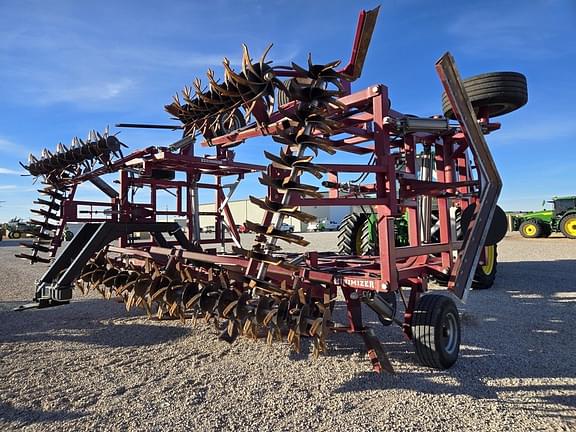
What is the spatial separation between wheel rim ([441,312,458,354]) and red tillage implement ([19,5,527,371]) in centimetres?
1

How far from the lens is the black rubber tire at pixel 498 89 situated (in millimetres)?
3885

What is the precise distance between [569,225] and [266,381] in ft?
68.8

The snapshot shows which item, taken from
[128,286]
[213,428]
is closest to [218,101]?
[128,286]

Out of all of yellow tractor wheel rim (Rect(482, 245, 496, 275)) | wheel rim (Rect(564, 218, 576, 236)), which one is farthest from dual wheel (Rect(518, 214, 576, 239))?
yellow tractor wheel rim (Rect(482, 245, 496, 275))

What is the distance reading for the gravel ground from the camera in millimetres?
2559

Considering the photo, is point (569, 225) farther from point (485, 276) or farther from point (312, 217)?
point (312, 217)

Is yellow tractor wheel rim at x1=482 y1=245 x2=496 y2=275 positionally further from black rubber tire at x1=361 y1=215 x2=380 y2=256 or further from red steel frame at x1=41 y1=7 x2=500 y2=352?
red steel frame at x1=41 y1=7 x2=500 y2=352

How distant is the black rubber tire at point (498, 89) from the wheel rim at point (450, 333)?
2.01 meters

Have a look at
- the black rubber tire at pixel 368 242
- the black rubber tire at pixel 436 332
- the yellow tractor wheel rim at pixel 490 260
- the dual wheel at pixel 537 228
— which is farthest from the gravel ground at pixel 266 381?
the dual wheel at pixel 537 228

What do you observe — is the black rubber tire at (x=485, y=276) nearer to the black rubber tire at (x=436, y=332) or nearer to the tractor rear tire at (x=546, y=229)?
the black rubber tire at (x=436, y=332)

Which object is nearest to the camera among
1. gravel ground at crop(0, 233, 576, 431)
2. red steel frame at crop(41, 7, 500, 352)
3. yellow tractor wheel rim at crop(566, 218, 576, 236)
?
gravel ground at crop(0, 233, 576, 431)

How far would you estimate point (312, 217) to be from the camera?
2711 mm

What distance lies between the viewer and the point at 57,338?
4379mm

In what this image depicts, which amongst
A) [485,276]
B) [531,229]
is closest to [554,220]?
[531,229]
